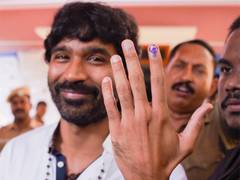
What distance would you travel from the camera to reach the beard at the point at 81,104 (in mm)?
1176

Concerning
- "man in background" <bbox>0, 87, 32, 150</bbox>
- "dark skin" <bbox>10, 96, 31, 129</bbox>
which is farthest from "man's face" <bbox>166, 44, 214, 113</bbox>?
"dark skin" <bbox>10, 96, 31, 129</bbox>

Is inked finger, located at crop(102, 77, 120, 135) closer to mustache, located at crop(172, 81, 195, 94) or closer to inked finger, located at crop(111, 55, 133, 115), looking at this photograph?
inked finger, located at crop(111, 55, 133, 115)

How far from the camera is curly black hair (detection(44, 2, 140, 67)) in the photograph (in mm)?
1208

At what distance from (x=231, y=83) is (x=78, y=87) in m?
0.44

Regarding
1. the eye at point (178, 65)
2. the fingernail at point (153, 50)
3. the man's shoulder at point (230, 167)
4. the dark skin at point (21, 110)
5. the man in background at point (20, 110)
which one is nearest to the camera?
the fingernail at point (153, 50)

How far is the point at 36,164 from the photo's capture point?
118 cm

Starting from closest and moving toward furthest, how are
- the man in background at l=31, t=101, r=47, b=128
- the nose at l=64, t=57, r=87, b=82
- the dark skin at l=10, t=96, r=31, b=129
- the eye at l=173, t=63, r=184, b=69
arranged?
1. the nose at l=64, t=57, r=87, b=82
2. the eye at l=173, t=63, r=184, b=69
3. the dark skin at l=10, t=96, r=31, b=129
4. the man in background at l=31, t=101, r=47, b=128

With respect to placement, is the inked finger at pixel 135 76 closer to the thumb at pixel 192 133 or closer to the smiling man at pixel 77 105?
the thumb at pixel 192 133

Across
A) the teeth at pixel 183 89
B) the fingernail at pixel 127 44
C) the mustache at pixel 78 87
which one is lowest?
the teeth at pixel 183 89

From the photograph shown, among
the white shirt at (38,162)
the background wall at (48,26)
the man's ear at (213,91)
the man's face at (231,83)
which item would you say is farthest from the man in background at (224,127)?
the background wall at (48,26)

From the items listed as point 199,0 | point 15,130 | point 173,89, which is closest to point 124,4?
point 199,0

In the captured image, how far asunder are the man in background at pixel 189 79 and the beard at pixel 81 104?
0.60m

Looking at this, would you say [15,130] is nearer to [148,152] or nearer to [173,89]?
[173,89]

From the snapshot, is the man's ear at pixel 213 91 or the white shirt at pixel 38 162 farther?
the man's ear at pixel 213 91
